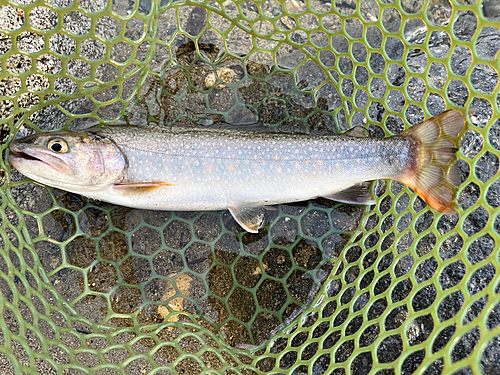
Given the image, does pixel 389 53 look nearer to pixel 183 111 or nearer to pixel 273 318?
pixel 183 111

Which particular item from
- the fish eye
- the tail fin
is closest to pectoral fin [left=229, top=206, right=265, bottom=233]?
the tail fin

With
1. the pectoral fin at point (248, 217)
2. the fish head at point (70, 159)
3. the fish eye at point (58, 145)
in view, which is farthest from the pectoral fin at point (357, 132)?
the fish eye at point (58, 145)

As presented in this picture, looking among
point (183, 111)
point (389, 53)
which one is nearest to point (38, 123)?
point (183, 111)

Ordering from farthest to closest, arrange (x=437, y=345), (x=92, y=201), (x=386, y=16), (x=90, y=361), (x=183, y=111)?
(x=386, y=16), (x=183, y=111), (x=92, y=201), (x=90, y=361), (x=437, y=345)

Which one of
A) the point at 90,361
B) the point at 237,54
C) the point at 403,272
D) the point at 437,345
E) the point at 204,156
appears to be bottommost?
the point at 90,361

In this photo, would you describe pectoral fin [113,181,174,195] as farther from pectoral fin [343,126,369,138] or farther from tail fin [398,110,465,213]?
tail fin [398,110,465,213]
